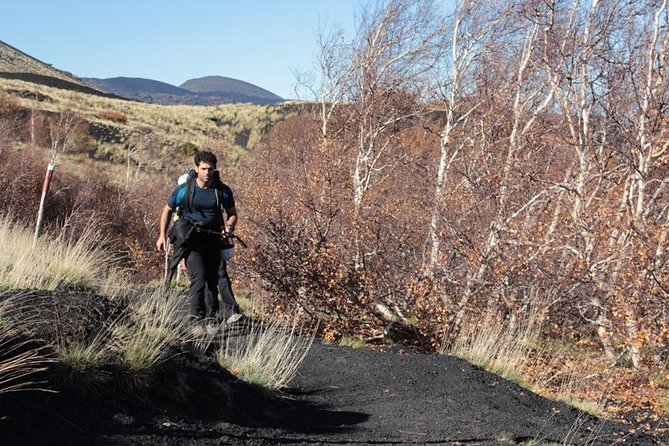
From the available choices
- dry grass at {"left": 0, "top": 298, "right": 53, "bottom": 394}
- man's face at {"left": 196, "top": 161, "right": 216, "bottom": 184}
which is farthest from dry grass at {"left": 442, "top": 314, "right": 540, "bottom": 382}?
dry grass at {"left": 0, "top": 298, "right": 53, "bottom": 394}

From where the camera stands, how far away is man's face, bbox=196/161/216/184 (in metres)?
6.64

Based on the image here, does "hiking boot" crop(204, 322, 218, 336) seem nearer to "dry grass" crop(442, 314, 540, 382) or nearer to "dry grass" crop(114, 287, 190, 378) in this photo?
"dry grass" crop(114, 287, 190, 378)

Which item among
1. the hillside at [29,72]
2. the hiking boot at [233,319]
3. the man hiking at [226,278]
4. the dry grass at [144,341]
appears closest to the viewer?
the dry grass at [144,341]

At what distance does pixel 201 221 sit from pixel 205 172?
0.46 metres

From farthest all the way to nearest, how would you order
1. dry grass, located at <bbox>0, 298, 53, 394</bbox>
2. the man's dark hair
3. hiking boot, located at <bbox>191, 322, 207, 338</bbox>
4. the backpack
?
1. the backpack
2. the man's dark hair
3. hiking boot, located at <bbox>191, 322, 207, 338</bbox>
4. dry grass, located at <bbox>0, 298, 53, 394</bbox>

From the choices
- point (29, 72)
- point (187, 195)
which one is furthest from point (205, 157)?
point (29, 72)

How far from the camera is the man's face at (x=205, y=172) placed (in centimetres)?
664

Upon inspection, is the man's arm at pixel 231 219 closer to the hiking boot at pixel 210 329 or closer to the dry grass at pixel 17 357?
the hiking boot at pixel 210 329

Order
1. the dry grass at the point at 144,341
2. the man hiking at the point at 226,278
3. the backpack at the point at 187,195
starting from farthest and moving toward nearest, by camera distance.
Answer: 1. the man hiking at the point at 226,278
2. the backpack at the point at 187,195
3. the dry grass at the point at 144,341

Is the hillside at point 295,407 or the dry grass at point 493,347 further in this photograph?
the dry grass at point 493,347

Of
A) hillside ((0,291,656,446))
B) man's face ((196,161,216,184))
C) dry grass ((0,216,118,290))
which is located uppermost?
man's face ((196,161,216,184))

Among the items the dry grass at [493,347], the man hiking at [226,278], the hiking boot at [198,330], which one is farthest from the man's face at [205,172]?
the dry grass at [493,347]

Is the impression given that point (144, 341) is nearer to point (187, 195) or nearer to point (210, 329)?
point (210, 329)

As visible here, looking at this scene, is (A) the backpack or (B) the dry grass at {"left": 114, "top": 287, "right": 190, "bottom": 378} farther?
(A) the backpack
